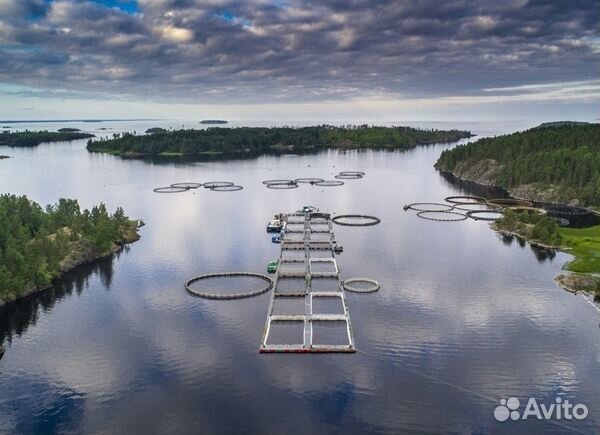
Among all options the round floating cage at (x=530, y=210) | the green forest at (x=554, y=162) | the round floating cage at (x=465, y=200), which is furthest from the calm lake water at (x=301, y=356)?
the green forest at (x=554, y=162)

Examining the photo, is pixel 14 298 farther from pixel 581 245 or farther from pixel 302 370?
pixel 581 245

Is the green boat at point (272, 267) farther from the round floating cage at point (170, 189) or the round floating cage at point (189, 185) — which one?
the round floating cage at point (189, 185)

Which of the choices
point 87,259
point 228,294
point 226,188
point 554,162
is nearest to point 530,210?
point 554,162

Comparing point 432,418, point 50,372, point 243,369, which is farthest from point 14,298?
point 432,418

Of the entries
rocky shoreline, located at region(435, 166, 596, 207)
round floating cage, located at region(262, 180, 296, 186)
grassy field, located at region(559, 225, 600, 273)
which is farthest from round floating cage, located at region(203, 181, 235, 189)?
grassy field, located at region(559, 225, 600, 273)

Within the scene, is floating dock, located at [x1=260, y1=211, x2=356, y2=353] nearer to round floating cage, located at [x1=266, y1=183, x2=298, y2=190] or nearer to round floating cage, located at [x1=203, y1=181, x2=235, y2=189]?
round floating cage, located at [x1=266, y1=183, x2=298, y2=190]

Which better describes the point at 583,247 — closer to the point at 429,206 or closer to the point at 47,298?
the point at 429,206
